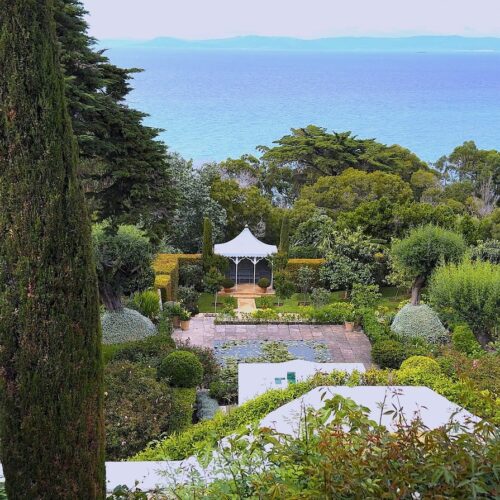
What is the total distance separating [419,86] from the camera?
601 feet

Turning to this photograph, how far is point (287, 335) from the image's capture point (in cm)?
1414

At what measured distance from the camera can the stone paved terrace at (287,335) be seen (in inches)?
519

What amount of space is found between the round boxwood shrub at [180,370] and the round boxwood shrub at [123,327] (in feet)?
7.71

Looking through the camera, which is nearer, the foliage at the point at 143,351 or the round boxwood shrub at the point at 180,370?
the round boxwood shrub at the point at 180,370

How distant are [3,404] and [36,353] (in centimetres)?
45

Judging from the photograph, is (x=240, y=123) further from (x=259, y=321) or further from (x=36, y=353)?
(x=36, y=353)

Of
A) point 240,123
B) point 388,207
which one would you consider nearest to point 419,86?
point 240,123

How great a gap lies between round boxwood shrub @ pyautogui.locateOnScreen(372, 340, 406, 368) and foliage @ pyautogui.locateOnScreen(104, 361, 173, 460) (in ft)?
14.5

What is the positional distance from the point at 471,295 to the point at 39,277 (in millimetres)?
10102

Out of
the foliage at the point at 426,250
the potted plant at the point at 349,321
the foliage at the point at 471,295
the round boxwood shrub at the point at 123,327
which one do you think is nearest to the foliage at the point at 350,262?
the potted plant at the point at 349,321

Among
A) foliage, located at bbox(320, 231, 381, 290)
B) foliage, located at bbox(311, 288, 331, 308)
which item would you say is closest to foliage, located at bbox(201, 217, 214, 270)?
foliage, located at bbox(320, 231, 381, 290)

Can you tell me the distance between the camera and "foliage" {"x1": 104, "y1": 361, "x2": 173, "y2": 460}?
7789 mm

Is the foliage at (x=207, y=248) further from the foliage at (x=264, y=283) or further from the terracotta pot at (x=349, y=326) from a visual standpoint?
the terracotta pot at (x=349, y=326)

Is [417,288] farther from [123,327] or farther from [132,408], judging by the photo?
[132,408]
